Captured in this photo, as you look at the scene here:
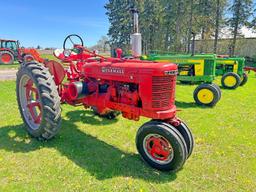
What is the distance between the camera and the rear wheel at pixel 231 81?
10812 mm

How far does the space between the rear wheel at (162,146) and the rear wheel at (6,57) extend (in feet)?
65.3

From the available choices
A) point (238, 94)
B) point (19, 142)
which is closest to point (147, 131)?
point (19, 142)

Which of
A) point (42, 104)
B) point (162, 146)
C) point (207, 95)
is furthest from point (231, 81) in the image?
point (42, 104)

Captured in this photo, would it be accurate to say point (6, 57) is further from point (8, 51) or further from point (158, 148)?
point (158, 148)

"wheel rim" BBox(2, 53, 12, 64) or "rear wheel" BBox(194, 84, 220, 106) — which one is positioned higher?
"wheel rim" BBox(2, 53, 12, 64)

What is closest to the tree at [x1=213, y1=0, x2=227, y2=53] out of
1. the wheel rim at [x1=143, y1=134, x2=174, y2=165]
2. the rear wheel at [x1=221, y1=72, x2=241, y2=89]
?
the rear wheel at [x1=221, y1=72, x2=241, y2=89]

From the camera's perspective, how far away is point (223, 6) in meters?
32.2

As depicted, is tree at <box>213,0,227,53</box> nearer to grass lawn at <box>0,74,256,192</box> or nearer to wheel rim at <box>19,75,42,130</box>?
grass lawn at <box>0,74,256,192</box>

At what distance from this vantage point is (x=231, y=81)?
10.9m

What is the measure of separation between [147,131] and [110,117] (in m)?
2.43

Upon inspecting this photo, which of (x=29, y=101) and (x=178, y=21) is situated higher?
(x=178, y=21)

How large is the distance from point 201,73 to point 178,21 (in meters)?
26.7

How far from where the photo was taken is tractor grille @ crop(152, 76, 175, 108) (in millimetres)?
3523

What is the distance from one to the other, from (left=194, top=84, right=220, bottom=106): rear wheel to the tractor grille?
4.02 metres
